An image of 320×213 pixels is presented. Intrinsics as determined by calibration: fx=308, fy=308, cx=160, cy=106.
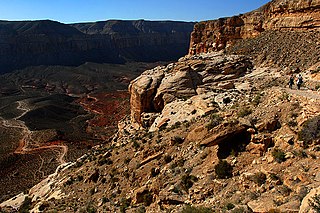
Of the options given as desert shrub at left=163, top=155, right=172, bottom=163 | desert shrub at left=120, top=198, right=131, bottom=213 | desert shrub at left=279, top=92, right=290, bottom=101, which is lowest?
desert shrub at left=120, top=198, right=131, bottom=213

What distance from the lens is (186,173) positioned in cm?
1298

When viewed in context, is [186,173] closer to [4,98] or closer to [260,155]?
[260,155]

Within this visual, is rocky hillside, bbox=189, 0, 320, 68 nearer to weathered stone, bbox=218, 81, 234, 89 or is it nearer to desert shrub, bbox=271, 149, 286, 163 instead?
weathered stone, bbox=218, 81, 234, 89

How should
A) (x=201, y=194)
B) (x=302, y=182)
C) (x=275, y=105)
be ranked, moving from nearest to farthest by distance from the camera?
1. (x=302, y=182)
2. (x=201, y=194)
3. (x=275, y=105)

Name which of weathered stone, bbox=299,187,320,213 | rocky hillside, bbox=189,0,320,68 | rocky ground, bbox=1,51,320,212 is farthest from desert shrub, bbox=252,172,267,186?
rocky hillside, bbox=189,0,320,68

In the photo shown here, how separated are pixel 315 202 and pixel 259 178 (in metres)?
3.15

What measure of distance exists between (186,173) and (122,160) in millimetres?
6568

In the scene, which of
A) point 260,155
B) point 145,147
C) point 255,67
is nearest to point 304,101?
point 260,155

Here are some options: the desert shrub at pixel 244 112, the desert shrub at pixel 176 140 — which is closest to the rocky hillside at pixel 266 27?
the desert shrub at pixel 244 112

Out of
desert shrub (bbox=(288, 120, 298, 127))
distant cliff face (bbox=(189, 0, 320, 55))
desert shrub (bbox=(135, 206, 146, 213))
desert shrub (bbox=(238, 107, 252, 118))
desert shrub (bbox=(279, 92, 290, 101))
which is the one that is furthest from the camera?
distant cliff face (bbox=(189, 0, 320, 55))

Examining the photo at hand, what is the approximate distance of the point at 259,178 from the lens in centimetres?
1015

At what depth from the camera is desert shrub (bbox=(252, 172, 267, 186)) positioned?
1009cm

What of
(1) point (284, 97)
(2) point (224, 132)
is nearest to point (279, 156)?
(2) point (224, 132)

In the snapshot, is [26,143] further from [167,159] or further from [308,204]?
[308,204]
